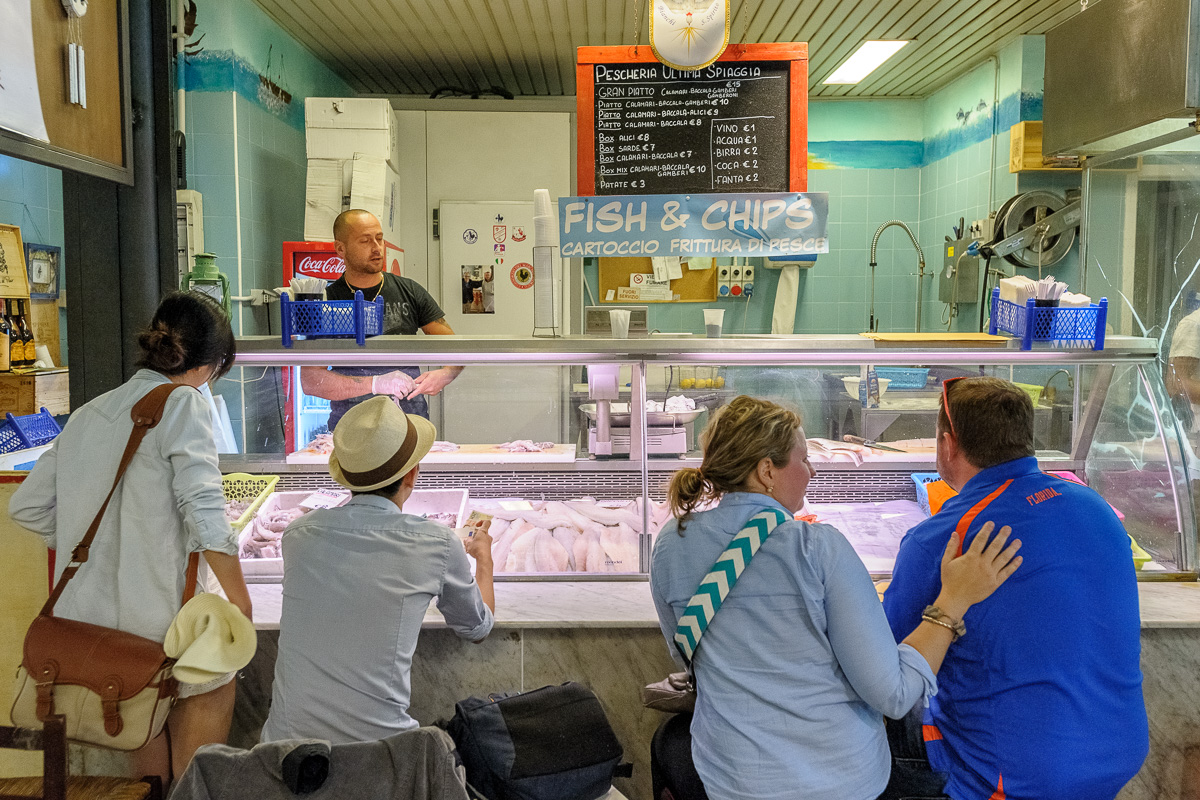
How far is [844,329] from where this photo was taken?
8.54 metres

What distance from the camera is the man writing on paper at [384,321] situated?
305 cm

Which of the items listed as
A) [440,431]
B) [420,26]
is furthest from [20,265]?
[440,431]

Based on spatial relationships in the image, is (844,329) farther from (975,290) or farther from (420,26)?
(420,26)

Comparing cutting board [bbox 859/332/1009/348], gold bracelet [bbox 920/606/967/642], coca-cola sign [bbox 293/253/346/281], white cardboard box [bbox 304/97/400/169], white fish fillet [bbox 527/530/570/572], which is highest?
white cardboard box [bbox 304/97/400/169]

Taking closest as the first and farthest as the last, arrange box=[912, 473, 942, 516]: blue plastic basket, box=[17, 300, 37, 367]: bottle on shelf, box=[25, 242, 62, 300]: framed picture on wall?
box=[912, 473, 942, 516]: blue plastic basket
box=[17, 300, 37, 367]: bottle on shelf
box=[25, 242, 62, 300]: framed picture on wall

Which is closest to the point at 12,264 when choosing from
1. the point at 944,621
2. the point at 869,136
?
the point at 944,621

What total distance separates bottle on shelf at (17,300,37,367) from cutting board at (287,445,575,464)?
3.46 meters

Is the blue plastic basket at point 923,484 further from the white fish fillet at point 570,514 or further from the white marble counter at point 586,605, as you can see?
the white fish fillet at point 570,514

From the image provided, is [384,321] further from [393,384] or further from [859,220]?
[859,220]

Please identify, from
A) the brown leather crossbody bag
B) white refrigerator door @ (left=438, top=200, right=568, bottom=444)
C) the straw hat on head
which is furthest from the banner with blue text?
white refrigerator door @ (left=438, top=200, right=568, bottom=444)

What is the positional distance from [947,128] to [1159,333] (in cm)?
496

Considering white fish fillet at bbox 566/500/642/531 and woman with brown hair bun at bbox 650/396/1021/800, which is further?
white fish fillet at bbox 566/500/642/531

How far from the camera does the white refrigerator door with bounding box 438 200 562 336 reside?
23.9 feet

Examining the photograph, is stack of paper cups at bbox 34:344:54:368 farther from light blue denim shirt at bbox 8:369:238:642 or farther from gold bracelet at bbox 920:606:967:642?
gold bracelet at bbox 920:606:967:642
